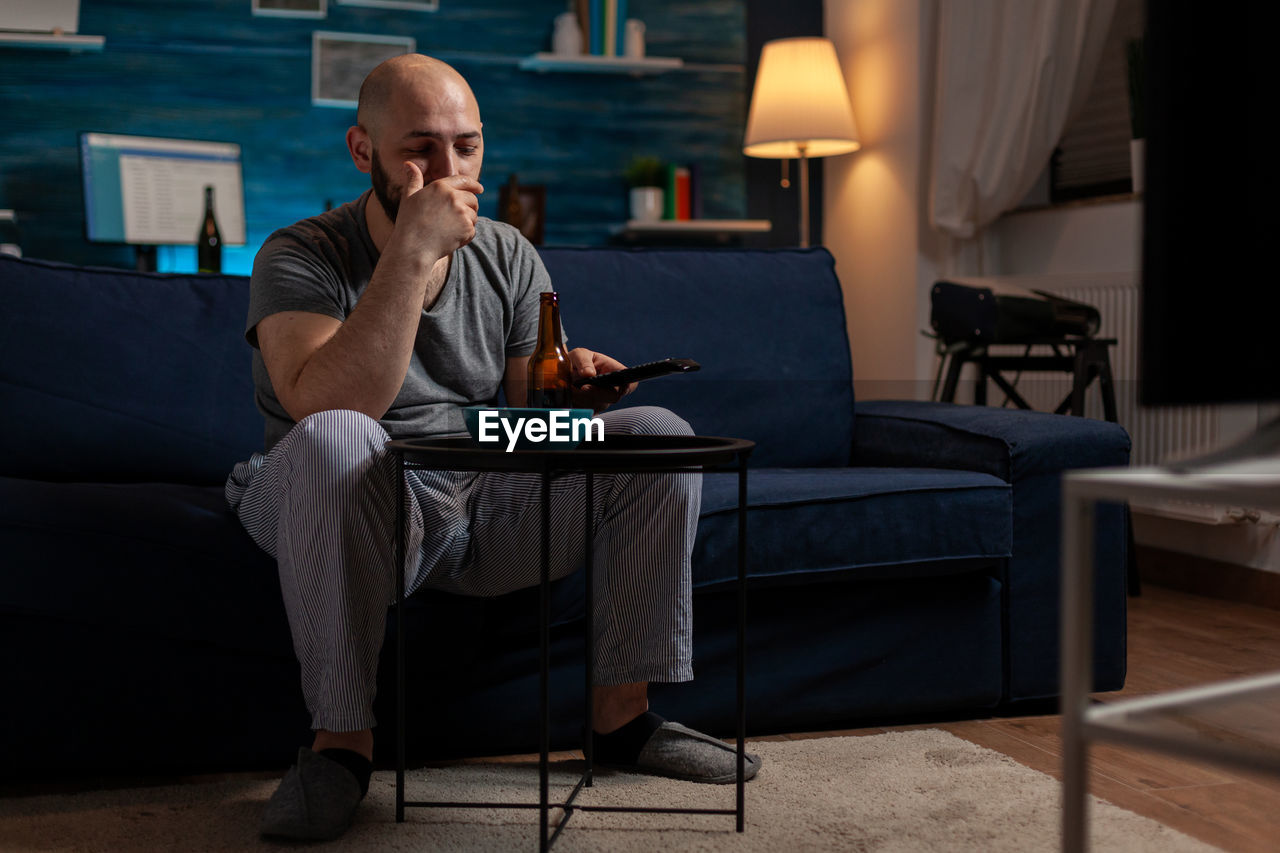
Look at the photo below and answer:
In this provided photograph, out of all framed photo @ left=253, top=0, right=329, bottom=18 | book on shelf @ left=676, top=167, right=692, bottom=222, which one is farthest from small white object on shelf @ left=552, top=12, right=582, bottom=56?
framed photo @ left=253, top=0, right=329, bottom=18

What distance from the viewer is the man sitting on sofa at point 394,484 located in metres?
1.41

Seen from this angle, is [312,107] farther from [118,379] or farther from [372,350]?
[372,350]

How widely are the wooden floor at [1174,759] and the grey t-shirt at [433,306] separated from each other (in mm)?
739

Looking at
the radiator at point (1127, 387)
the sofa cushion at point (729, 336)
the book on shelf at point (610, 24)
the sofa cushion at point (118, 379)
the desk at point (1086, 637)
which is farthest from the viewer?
the book on shelf at point (610, 24)

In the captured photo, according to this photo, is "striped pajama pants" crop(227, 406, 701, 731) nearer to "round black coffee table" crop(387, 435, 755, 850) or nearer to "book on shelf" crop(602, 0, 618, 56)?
"round black coffee table" crop(387, 435, 755, 850)

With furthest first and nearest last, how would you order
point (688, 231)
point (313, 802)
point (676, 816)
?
point (688, 231), point (676, 816), point (313, 802)

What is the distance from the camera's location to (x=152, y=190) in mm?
3730

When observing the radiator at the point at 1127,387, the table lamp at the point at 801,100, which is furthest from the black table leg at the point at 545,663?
the table lamp at the point at 801,100

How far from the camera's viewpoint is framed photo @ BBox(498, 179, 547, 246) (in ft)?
13.6

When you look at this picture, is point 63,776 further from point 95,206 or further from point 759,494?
point 95,206

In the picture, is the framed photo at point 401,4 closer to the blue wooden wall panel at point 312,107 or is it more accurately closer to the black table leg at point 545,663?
the blue wooden wall panel at point 312,107

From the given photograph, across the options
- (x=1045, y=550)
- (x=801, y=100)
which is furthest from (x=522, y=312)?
(x=801, y=100)

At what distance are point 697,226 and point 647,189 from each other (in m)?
0.22

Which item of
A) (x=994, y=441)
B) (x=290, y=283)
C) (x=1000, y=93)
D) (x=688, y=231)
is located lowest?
(x=994, y=441)
